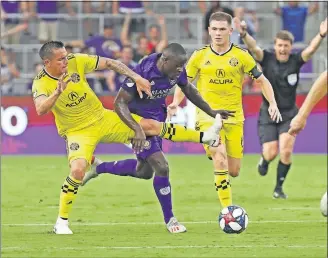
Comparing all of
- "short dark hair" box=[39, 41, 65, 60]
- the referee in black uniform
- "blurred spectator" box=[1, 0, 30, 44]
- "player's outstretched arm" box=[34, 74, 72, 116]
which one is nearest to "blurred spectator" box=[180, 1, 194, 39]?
"blurred spectator" box=[1, 0, 30, 44]

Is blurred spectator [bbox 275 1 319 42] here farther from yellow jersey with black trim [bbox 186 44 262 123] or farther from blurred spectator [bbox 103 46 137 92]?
yellow jersey with black trim [bbox 186 44 262 123]

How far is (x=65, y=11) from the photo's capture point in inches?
1045

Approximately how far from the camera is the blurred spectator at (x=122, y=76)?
2420cm

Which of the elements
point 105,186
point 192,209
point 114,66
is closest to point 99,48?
point 105,186

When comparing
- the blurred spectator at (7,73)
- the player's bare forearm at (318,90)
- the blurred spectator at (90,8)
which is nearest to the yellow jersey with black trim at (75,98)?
the player's bare forearm at (318,90)

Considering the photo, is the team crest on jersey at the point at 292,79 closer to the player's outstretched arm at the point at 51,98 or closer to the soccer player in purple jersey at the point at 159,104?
the soccer player in purple jersey at the point at 159,104

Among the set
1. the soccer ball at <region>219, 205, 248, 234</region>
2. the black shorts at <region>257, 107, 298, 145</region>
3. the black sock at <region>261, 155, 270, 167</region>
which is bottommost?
the black sock at <region>261, 155, 270, 167</region>

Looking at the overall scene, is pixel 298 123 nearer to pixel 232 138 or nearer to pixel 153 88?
pixel 153 88

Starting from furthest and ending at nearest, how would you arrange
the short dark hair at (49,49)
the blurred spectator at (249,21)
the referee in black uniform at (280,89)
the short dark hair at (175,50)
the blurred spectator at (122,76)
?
the blurred spectator at (249,21), the blurred spectator at (122,76), the referee in black uniform at (280,89), the short dark hair at (49,49), the short dark hair at (175,50)

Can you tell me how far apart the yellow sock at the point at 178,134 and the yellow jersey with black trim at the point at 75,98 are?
84cm

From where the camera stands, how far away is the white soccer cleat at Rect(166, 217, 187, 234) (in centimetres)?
1216

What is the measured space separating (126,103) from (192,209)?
3.22m

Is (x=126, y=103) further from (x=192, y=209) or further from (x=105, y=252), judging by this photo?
(x=192, y=209)

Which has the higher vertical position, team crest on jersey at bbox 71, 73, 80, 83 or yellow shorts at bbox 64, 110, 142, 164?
team crest on jersey at bbox 71, 73, 80, 83
